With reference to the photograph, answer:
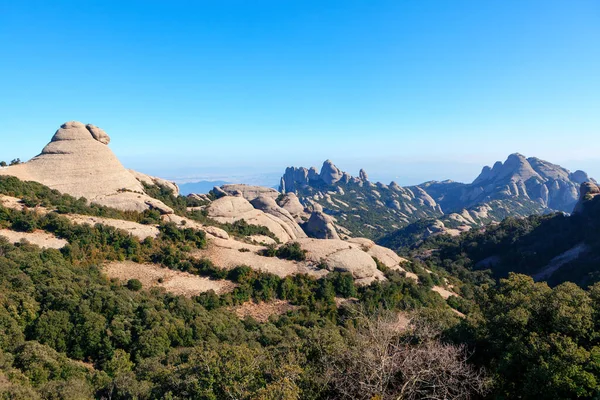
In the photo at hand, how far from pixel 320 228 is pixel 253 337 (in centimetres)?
5122

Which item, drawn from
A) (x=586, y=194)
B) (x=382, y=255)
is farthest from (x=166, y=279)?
(x=586, y=194)

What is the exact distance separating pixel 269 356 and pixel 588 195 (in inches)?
3166

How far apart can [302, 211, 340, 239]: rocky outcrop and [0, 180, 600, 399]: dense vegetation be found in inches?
1450

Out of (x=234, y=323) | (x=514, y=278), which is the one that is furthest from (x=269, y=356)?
(x=514, y=278)

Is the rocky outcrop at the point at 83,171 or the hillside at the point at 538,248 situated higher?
the rocky outcrop at the point at 83,171

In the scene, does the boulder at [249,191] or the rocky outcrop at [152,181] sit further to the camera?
the boulder at [249,191]

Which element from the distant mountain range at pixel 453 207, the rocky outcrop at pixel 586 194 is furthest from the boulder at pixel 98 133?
the rocky outcrop at pixel 586 194

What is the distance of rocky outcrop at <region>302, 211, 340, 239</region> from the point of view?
77.2m

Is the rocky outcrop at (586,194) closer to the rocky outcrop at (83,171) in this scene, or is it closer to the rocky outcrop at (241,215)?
the rocky outcrop at (241,215)

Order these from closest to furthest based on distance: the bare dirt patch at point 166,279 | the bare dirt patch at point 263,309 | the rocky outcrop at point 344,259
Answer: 1. the bare dirt patch at point 263,309
2. the bare dirt patch at point 166,279
3. the rocky outcrop at point 344,259

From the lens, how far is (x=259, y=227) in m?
58.5

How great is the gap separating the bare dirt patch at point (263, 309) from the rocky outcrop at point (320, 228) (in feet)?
133

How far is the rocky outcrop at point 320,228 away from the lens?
77156 millimetres

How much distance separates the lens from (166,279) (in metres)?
35.0
